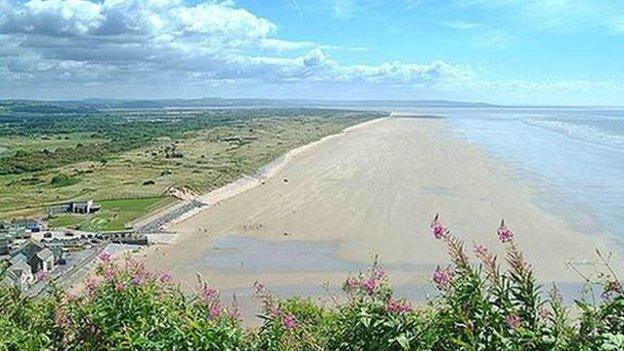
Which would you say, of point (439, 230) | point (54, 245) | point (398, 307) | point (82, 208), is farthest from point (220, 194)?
point (439, 230)

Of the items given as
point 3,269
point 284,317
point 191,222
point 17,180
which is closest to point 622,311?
point 284,317

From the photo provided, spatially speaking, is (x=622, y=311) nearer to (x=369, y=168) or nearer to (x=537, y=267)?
(x=537, y=267)

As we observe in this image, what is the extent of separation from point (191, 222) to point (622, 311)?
37840 mm

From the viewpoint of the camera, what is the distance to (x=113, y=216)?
142ft

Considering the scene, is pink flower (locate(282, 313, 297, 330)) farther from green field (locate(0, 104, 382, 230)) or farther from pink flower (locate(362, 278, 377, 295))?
green field (locate(0, 104, 382, 230))

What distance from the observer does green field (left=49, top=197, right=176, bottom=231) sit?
39625 mm

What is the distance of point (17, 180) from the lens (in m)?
64.2

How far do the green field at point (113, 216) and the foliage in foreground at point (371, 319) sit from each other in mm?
32269

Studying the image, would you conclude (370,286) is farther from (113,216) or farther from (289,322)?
(113,216)

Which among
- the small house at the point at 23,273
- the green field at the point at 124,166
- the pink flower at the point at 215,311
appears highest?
the pink flower at the point at 215,311

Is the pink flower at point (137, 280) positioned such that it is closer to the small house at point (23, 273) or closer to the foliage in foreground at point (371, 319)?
the foliage in foreground at point (371, 319)

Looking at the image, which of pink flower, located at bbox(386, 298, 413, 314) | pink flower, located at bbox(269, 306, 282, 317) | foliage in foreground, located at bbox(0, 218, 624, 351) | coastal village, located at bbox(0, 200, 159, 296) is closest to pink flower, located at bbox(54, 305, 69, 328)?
foliage in foreground, located at bbox(0, 218, 624, 351)

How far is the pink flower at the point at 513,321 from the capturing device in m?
4.51

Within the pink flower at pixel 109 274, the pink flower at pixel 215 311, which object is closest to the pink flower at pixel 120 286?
the pink flower at pixel 109 274
